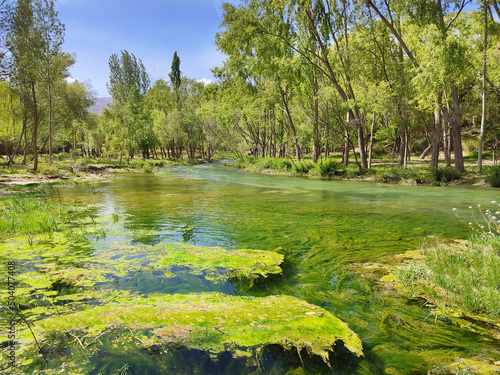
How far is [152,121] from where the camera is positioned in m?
64.6

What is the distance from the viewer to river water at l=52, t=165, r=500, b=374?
123 inches

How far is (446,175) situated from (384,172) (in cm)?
422

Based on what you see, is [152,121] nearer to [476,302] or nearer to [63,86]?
[63,86]

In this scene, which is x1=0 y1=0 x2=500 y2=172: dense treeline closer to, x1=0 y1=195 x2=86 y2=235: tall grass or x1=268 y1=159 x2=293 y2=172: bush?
x1=268 y1=159 x2=293 y2=172: bush

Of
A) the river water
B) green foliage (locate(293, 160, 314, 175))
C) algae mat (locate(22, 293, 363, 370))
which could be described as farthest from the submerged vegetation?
green foliage (locate(293, 160, 314, 175))

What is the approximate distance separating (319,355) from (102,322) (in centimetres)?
235

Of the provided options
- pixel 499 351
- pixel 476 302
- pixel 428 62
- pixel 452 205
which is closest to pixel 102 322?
pixel 499 351

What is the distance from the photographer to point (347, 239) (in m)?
7.36

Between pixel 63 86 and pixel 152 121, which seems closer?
pixel 63 86

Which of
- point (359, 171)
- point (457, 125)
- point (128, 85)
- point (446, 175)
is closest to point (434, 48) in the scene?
point (457, 125)

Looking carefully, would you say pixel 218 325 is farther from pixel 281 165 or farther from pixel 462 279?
pixel 281 165

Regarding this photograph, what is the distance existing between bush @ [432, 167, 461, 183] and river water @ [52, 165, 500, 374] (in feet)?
11.9

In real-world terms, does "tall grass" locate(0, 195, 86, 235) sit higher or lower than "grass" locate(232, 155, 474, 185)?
lower

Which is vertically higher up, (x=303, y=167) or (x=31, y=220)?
(x=303, y=167)
